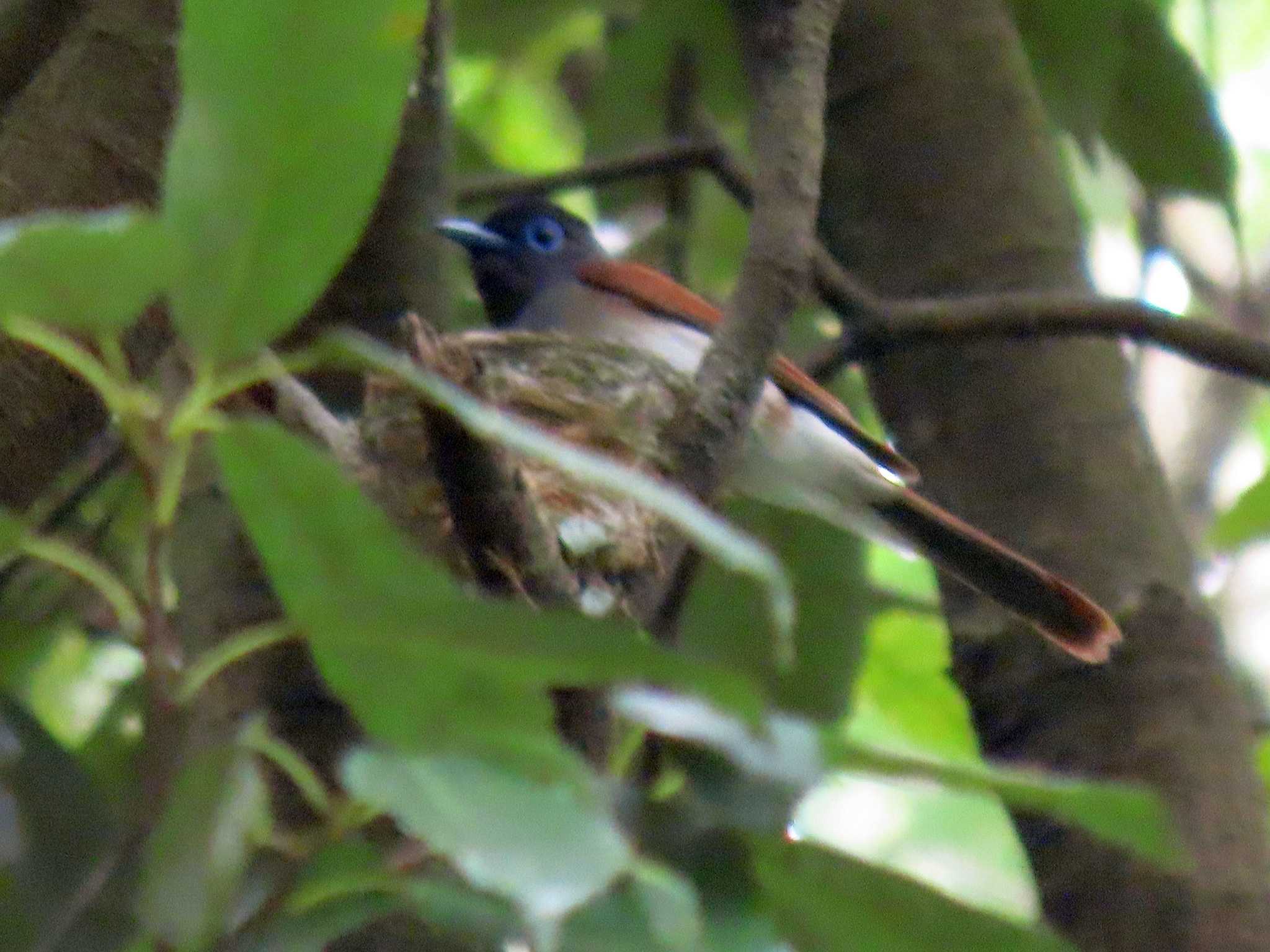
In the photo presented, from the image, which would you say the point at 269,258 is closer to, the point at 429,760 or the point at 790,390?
the point at 429,760

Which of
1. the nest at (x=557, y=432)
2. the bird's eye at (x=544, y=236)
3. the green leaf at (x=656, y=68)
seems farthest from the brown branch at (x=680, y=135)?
the nest at (x=557, y=432)

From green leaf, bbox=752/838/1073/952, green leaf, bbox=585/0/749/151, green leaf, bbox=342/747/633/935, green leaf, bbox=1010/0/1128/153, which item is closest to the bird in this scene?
green leaf, bbox=585/0/749/151

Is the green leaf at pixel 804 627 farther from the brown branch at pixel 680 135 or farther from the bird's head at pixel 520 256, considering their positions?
the bird's head at pixel 520 256

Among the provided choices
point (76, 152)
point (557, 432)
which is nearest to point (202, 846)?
point (76, 152)

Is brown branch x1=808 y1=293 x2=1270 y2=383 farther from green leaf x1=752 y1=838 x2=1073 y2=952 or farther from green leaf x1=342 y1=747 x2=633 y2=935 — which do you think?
green leaf x1=342 y1=747 x2=633 y2=935

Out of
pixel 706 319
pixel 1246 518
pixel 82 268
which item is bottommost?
pixel 706 319

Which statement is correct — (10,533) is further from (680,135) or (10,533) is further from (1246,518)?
(680,135)
